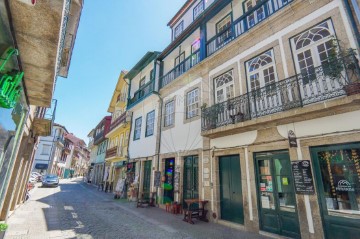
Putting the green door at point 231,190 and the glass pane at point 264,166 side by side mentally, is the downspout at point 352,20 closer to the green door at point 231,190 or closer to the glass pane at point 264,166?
the glass pane at point 264,166

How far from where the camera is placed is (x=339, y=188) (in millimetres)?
5031

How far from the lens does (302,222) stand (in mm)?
5410

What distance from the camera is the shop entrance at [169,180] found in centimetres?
1095

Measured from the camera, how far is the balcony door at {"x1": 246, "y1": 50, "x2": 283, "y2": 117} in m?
6.55

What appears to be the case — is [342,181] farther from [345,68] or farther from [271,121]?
[345,68]

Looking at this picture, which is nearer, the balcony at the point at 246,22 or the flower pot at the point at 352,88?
the flower pot at the point at 352,88

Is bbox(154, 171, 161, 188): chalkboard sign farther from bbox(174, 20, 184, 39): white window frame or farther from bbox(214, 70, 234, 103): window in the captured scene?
bbox(174, 20, 184, 39): white window frame

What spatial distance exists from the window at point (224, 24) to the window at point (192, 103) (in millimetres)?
3338

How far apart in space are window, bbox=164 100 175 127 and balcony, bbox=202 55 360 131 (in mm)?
3428

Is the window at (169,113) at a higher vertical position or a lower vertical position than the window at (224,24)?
lower

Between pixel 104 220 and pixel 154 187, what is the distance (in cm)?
432

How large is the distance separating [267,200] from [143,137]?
9494mm

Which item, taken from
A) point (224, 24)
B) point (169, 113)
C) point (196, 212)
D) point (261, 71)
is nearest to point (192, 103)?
point (169, 113)

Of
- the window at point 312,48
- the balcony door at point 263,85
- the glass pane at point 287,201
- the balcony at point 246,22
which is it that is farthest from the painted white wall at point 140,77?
the glass pane at point 287,201
